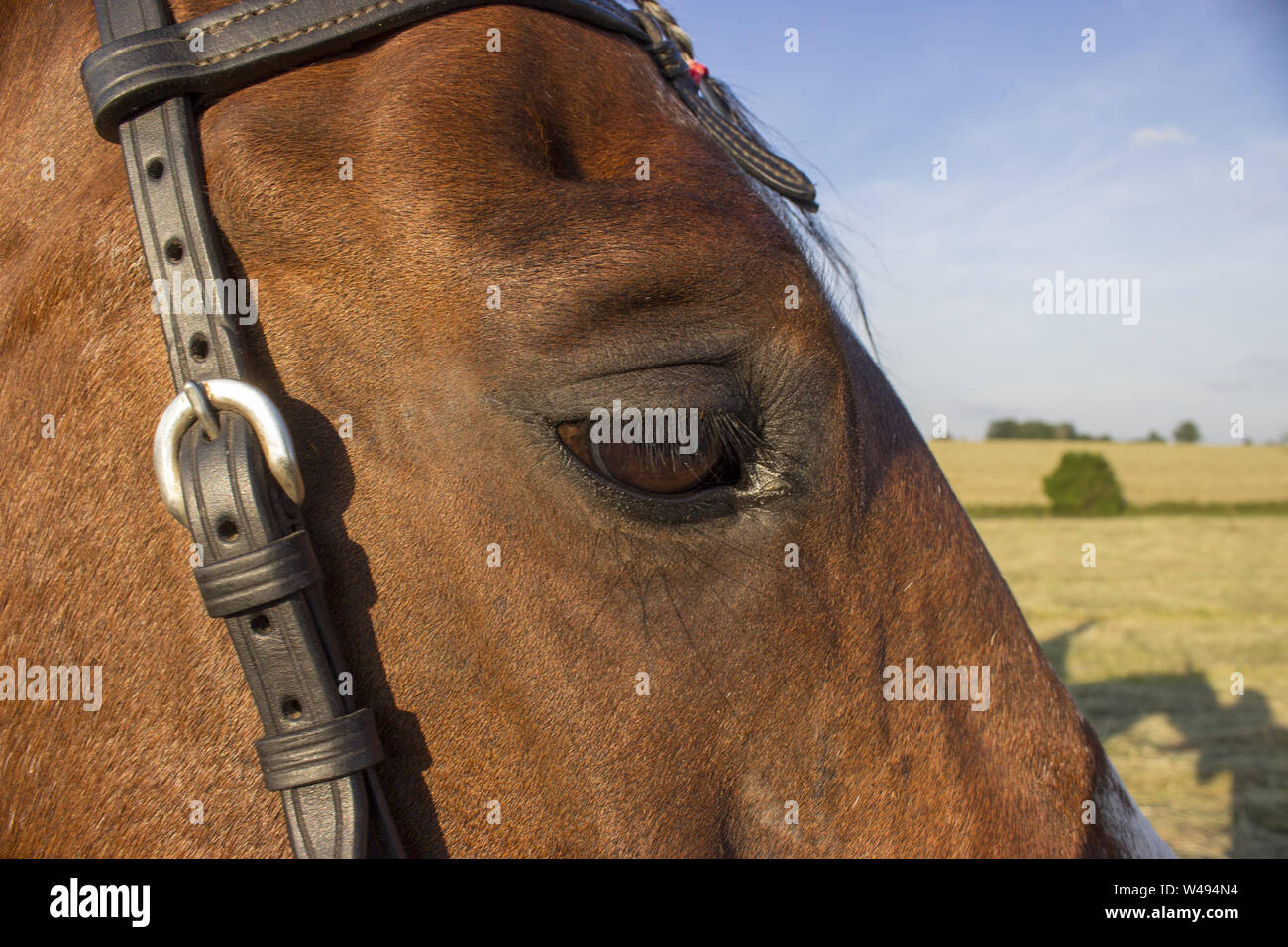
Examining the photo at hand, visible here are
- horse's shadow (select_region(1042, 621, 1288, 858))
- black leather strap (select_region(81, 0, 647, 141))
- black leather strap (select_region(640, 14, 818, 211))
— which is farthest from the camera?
horse's shadow (select_region(1042, 621, 1288, 858))

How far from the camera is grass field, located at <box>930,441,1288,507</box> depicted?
3478 cm

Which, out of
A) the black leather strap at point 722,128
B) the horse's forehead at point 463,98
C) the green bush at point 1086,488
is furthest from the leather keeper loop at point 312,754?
the green bush at point 1086,488

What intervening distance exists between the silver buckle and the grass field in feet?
95.9

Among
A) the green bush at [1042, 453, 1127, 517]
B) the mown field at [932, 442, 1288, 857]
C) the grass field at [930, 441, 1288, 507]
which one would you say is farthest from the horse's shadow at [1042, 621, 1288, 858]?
the green bush at [1042, 453, 1127, 517]

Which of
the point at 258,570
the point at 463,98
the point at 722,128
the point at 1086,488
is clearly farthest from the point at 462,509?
the point at 1086,488

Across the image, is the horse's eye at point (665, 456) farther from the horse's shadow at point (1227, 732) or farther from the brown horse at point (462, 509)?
the horse's shadow at point (1227, 732)

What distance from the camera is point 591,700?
1393 millimetres

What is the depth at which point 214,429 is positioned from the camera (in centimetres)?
133

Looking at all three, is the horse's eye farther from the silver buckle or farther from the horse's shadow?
the horse's shadow

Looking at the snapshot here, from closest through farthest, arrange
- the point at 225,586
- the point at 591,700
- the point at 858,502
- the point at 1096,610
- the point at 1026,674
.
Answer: the point at 225,586
the point at 591,700
the point at 858,502
the point at 1026,674
the point at 1096,610

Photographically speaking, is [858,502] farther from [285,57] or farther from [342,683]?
[285,57]

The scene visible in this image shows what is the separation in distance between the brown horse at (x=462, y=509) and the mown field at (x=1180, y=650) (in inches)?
242
